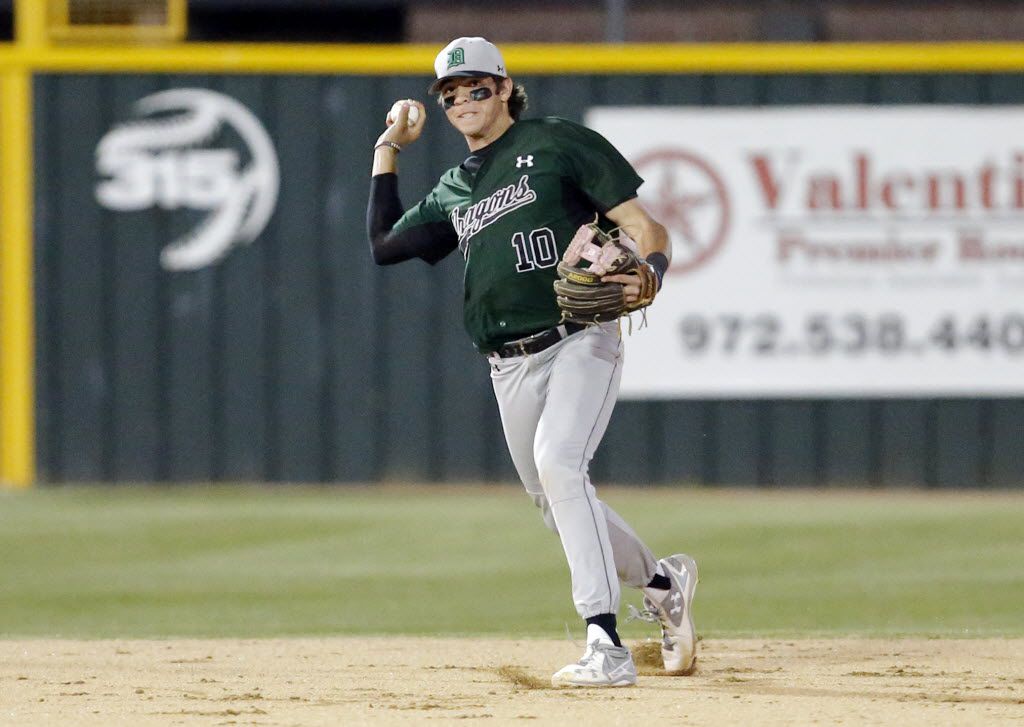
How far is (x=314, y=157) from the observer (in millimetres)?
12094

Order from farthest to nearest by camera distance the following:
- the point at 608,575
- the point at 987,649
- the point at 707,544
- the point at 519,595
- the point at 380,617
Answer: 1. the point at 707,544
2. the point at 519,595
3. the point at 380,617
4. the point at 987,649
5. the point at 608,575

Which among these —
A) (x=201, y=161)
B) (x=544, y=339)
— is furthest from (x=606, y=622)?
(x=201, y=161)

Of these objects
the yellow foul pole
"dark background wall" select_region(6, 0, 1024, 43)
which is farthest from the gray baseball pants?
"dark background wall" select_region(6, 0, 1024, 43)

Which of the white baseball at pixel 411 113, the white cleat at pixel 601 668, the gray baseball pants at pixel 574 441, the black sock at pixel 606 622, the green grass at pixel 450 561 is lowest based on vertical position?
the green grass at pixel 450 561

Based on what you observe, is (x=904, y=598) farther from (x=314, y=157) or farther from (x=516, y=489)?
(x=314, y=157)

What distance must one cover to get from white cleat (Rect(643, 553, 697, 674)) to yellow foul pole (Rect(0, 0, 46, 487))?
7110 mm

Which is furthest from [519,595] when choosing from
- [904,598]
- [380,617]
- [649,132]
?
[649,132]

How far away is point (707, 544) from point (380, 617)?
2.62 meters

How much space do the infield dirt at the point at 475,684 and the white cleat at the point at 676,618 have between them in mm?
73

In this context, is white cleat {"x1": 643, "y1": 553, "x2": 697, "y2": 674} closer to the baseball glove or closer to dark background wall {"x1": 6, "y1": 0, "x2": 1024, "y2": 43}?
the baseball glove

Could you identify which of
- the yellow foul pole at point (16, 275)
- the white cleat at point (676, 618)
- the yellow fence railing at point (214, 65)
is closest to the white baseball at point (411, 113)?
the white cleat at point (676, 618)

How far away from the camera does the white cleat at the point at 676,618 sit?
5.98 metres

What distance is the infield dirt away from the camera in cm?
509

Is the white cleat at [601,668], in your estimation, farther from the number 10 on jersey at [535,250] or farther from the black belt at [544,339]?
the number 10 on jersey at [535,250]
